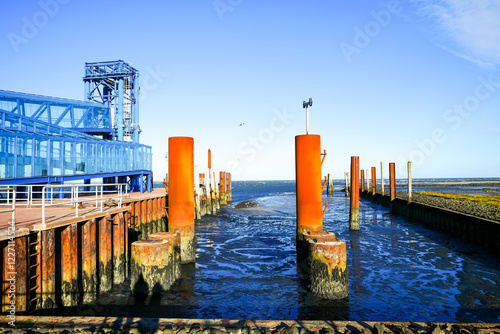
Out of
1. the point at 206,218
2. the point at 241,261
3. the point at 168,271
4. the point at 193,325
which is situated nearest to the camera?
the point at 193,325

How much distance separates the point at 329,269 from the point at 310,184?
317 cm

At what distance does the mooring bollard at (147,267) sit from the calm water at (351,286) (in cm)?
32

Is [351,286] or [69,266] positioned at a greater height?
[69,266]

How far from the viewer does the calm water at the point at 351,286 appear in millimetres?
8266

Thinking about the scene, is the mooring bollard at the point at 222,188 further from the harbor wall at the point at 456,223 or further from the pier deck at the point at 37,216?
the pier deck at the point at 37,216

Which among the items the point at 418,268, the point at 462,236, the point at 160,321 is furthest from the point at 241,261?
the point at 462,236

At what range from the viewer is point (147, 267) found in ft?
29.7

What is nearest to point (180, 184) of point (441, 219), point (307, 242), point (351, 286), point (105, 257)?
point (105, 257)

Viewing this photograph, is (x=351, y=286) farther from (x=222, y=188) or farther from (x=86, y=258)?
(x=222, y=188)

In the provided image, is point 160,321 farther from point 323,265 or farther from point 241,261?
point 241,261

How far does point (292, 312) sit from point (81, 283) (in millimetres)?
5722

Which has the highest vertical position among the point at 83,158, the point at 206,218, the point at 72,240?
the point at 83,158

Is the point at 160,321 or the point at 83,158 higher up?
the point at 83,158

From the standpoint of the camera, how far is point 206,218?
95.4 ft
